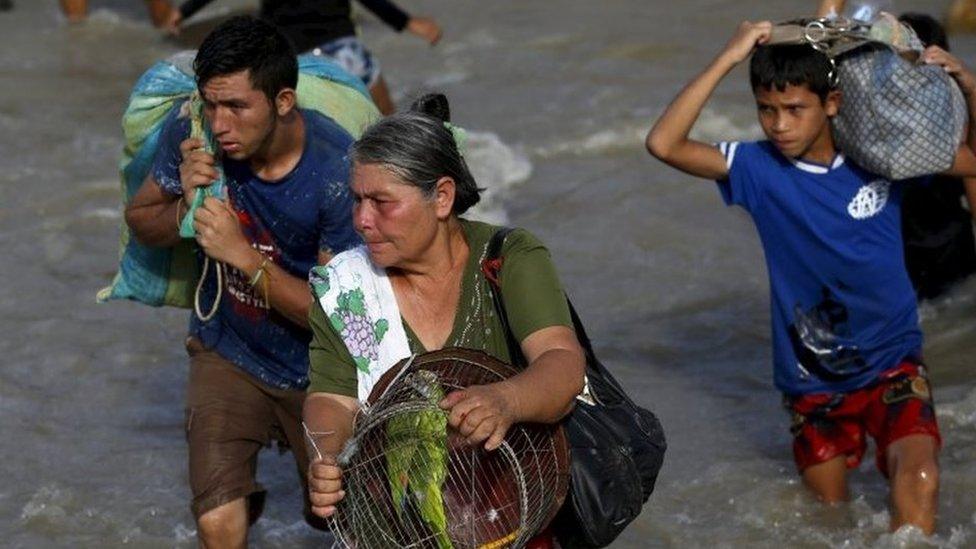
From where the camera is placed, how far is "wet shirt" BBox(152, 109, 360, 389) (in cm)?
499

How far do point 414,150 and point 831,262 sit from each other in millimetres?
2084

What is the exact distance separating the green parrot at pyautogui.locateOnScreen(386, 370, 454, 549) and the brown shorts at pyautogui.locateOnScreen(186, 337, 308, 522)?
4.71 ft

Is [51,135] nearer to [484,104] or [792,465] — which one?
[484,104]

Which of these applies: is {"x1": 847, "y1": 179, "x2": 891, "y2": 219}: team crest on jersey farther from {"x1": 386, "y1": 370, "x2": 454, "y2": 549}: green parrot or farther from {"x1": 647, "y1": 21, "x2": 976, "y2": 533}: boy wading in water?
{"x1": 386, "y1": 370, "x2": 454, "y2": 549}: green parrot

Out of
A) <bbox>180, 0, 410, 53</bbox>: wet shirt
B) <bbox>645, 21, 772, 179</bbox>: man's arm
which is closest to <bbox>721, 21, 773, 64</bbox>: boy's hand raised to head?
<bbox>645, 21, 772, 179</bbox>: man's arm

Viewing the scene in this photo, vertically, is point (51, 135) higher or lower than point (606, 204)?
lower

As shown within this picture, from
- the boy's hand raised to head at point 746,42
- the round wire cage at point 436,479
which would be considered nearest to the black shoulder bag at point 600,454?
the round wire cage at point 436,479

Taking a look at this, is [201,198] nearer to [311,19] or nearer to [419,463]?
[419,463]

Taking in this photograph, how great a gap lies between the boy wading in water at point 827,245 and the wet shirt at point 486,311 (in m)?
1.62

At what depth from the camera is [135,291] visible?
569cm

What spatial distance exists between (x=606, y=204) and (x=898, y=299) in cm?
453

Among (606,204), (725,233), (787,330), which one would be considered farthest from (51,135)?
(787,330)

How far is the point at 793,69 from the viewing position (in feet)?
17.9

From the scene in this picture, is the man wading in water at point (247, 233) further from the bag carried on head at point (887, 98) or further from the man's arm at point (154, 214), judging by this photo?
the bag carried on head at point (887, 98)
